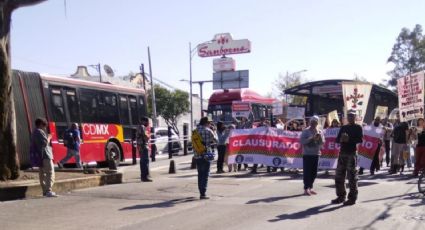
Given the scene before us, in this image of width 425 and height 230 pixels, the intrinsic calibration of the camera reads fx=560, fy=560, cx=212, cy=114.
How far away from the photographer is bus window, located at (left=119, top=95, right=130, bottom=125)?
72.4ft

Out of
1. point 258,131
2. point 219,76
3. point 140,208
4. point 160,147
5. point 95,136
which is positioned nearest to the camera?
point 140,208

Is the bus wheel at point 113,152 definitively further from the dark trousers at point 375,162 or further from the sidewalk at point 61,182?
the dark trousers at point 375,162

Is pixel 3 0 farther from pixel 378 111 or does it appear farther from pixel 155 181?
pixel 378 111

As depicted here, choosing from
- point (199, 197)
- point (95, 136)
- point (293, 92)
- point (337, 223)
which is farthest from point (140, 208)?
point (293, 92)

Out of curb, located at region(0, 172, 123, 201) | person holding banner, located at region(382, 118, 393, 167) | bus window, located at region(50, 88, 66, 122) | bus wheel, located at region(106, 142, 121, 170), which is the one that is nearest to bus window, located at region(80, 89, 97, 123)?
bus window, located at region(50, 88, 66, 122)

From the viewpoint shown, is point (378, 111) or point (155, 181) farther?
point (378, 111)

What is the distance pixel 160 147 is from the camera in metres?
28.7

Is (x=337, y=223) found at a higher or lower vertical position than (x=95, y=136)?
lower

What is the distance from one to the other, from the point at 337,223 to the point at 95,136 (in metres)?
12.9

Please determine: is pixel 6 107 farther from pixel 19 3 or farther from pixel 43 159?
pixel 19 3

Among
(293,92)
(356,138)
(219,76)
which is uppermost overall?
(219,76)

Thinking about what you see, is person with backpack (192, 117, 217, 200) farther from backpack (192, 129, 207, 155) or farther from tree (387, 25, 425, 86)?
tree (387, 25, 425, 86)

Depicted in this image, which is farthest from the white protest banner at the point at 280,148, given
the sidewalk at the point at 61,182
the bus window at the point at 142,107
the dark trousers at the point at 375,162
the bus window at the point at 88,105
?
the bus window at the point at 142,107

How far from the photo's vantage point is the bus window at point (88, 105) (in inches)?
779
